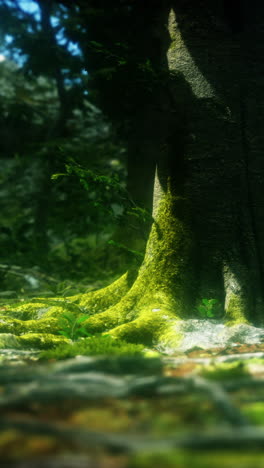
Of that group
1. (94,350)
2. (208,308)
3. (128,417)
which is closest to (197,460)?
(128,417)

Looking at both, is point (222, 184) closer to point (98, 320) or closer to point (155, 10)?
point (98, 320)

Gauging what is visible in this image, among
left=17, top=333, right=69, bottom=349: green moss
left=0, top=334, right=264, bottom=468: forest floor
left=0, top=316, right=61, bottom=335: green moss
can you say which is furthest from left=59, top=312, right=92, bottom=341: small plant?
left=0, top=334, right=264, bottom=468: forest floor

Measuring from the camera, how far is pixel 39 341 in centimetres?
370

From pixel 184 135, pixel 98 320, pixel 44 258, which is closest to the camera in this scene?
pixel 98 320

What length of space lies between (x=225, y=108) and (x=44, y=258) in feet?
14.4

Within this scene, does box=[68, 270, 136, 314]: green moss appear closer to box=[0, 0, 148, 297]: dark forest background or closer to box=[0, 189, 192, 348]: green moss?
box=[0, 189, 192, 348]: green moss

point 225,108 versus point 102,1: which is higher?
point 102,1

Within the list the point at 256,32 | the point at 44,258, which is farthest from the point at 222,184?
the point at 44,258

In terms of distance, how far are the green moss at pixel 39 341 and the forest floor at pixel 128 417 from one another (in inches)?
69.4

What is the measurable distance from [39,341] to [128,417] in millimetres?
2370

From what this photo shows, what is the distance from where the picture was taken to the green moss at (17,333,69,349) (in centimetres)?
366

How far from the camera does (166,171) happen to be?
459cm

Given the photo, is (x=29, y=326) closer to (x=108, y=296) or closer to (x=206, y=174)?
(x=108, y=296)

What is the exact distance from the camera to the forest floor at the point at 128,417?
3.79ft
